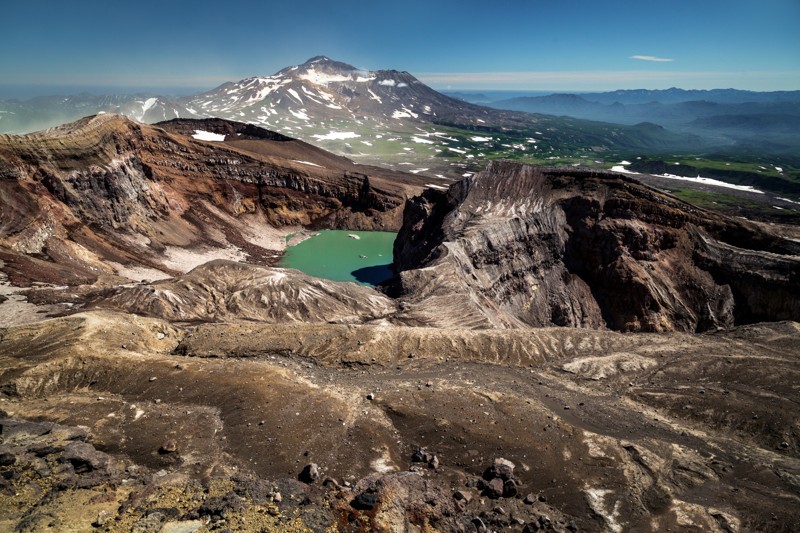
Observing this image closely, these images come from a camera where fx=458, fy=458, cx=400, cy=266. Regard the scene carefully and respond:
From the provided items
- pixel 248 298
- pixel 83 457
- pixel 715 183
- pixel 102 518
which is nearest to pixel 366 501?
pixel 102 518

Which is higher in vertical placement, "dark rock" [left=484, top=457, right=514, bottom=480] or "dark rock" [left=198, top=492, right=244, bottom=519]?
"dark rock" [left=198, top=492, right=244, bottom=519]

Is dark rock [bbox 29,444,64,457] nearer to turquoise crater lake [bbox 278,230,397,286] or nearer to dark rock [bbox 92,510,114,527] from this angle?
dark rock [bbox 92,510,114,527]

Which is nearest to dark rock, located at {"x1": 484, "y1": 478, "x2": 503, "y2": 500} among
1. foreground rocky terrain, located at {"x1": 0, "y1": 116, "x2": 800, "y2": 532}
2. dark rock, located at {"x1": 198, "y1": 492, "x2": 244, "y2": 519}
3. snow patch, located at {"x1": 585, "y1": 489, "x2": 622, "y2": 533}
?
foreground rocky terrain, located at {"x1": 0, "y1": 116, "x2": 800, "y2": 532}

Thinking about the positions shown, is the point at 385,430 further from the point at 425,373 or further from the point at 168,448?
the point at 168,448

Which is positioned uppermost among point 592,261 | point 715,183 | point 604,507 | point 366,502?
point 715,183

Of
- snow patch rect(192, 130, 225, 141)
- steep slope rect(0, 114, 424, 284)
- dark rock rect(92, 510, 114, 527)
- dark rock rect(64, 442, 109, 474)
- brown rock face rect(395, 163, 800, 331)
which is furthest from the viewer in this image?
snow patch rect(192, 130, 225, 141)

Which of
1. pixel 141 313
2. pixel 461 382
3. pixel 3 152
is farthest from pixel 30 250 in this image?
pixel 461 382
